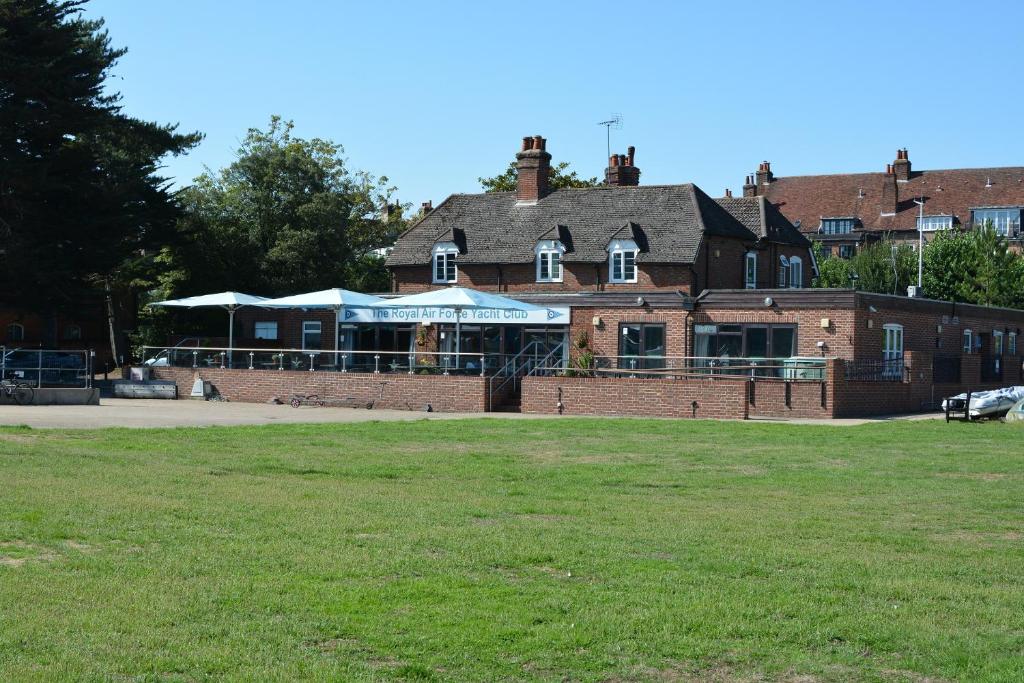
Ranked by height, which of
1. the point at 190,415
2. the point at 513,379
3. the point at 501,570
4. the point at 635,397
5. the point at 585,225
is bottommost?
the point at 501,570

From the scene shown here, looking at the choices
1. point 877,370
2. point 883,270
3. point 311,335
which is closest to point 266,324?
point 311,335

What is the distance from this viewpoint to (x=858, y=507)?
14.2 meters

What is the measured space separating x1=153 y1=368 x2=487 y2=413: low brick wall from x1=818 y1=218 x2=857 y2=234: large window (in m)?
69.9

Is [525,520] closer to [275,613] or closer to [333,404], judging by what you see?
[275,613]

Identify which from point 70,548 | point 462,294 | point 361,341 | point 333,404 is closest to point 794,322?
A: point 462,294

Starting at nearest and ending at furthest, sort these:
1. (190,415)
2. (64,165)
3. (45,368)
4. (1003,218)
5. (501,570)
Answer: (501,570)
(190,415)
(45,368)
(64,165)
(1003,218)

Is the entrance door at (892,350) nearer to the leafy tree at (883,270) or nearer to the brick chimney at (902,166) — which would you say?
the leafy tree at (883,270)

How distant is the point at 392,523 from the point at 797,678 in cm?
553

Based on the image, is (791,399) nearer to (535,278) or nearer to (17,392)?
(535,278)

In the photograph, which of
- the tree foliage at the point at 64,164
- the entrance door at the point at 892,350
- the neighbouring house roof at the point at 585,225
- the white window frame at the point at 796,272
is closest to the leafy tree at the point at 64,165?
the tree foliage at the point at 64,164

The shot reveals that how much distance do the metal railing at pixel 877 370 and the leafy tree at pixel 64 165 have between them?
26.2m

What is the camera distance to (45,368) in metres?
35.8

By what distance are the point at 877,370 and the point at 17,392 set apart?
23510 mm

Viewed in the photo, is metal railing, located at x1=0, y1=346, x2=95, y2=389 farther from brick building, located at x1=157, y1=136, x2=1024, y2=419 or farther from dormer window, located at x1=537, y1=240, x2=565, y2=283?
dormer window, located at x1=537, y1=240, x2=565, y2=283
